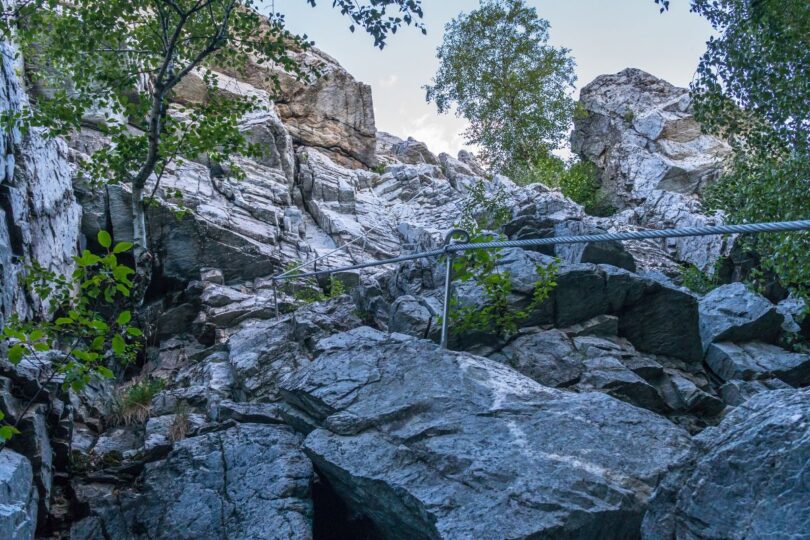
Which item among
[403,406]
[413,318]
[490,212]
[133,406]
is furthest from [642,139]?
[403,406]

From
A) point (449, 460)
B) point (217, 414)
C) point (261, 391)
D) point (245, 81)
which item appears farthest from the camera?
point (245, 81)

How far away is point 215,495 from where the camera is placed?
4.61m

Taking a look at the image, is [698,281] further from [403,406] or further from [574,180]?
[403,406]

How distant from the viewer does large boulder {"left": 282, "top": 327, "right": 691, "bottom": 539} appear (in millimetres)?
3514

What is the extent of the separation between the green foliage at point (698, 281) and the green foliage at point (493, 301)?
9.44 metres

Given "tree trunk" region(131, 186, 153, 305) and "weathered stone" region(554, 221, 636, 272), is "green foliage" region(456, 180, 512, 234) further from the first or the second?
"tree trunk" region(131, 186, 153, 305)

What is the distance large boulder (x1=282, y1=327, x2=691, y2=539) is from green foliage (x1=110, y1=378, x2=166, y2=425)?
3.72m

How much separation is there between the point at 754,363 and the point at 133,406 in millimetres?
9250

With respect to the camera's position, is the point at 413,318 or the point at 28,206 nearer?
the point at 413,318

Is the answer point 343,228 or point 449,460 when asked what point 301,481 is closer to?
point 449,460

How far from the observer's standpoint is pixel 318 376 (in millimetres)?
5465

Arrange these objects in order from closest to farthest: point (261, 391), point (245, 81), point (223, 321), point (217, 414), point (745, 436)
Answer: point (745, 436) < point (217, 414) < point (261, 391) < point (223, 321) < point (245, 81)

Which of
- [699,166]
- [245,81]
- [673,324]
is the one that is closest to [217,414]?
[673,324]

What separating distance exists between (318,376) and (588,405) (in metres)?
2.37
